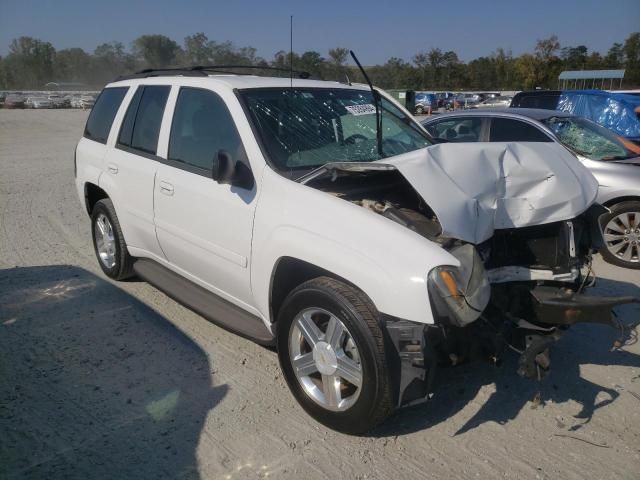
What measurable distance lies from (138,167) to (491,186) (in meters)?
2.86

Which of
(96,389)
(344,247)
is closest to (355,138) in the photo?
(344,247)

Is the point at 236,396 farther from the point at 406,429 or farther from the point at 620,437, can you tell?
the point at 620,437

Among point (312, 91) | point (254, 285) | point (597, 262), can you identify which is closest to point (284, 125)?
point (312, 91)

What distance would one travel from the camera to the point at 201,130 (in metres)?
3.88

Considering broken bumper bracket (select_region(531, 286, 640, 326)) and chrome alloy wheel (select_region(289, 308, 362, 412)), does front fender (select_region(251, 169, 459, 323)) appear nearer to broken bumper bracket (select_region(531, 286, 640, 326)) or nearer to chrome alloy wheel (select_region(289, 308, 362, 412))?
chrome alloy wheel (select_region(289, 308, 362, 412))

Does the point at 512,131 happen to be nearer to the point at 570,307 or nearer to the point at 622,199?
the point at 622,199

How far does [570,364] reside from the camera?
3854mm

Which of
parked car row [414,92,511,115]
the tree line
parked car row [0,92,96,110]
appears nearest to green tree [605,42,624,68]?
the tree line

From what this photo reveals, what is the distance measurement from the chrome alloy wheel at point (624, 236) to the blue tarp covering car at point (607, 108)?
5172 millimetres

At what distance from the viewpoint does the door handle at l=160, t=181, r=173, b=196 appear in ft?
13.1

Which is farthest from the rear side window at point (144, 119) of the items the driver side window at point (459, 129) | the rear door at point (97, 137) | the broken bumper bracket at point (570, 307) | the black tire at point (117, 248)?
the driver side window at point (459, 129)

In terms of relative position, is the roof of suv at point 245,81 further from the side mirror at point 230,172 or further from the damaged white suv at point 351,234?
the side mirror at point 230,172

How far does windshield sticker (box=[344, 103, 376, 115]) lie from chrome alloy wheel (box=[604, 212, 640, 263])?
3614 mm

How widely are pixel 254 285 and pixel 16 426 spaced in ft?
5.21
